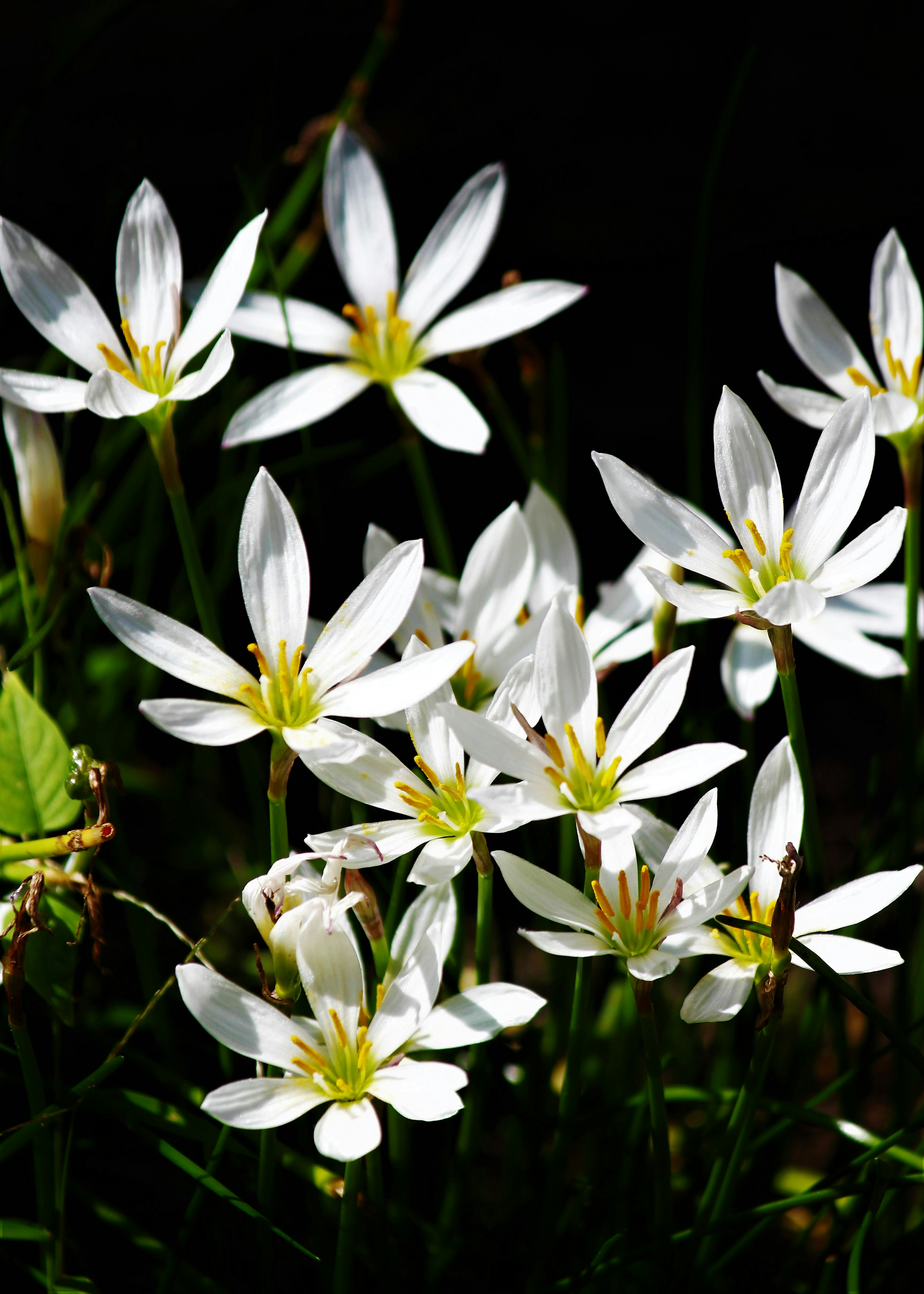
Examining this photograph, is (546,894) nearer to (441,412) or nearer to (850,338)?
(441,412)

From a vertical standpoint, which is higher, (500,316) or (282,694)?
(500,316)

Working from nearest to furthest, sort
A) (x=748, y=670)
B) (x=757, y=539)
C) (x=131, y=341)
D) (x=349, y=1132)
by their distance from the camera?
Answer: 1. (x=349, y=1132)
2. (x=757, y=539)
3. (x=131, y=341)
4. (x=748, y=670)

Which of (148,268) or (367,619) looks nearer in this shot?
(367,619)

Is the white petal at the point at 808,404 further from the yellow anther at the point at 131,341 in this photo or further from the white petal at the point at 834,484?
the yellow anther at the point at 131,341

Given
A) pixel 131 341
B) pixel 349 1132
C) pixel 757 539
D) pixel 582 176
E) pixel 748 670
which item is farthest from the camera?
pixel 582 176

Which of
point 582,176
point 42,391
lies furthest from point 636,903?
point 582,176

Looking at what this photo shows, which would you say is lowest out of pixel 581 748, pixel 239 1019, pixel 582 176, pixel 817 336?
pixel 239 1019

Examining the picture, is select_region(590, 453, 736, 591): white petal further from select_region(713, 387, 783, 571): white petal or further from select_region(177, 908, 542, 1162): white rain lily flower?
select_region(177, 908, 542, 1162): white rain lily flower
